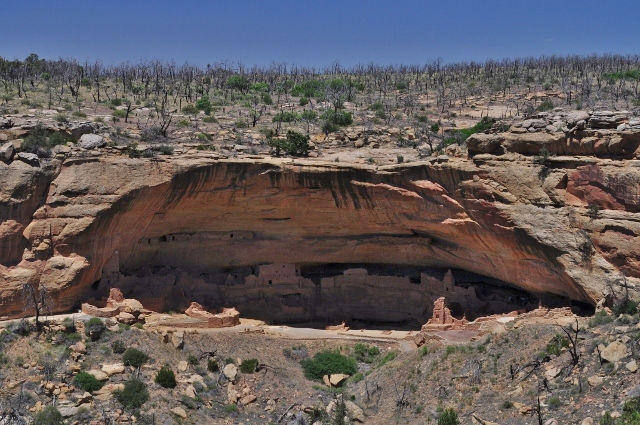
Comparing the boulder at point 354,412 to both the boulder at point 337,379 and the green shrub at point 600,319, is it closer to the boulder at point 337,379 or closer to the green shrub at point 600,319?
the boulder at point 337,379

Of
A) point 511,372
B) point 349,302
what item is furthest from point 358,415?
Result: point 349,302

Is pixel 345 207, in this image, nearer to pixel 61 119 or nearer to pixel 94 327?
pixel 94 327

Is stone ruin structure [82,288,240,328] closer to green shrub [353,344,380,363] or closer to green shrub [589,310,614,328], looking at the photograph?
green shrub [353,344,380,363]

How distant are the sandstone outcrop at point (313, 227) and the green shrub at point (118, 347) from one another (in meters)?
3.64

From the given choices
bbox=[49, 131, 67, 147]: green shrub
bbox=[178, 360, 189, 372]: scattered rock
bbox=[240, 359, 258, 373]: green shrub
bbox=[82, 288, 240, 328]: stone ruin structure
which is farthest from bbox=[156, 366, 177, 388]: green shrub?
bbox=[49, 131, 67, 147]: green shrub

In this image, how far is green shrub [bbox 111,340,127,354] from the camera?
25672 mm

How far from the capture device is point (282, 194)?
3072 centimetres

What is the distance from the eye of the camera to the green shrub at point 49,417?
850 inches

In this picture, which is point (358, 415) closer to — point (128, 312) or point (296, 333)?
point (296, 333)

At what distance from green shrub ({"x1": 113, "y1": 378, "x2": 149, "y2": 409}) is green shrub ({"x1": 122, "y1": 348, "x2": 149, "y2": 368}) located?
1.16 m

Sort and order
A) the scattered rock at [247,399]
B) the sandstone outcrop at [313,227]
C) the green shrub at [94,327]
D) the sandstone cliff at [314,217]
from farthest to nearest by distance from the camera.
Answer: the sandstone outcrop at [313,227] → the sandstone cliff at [314,217] → the green shrub at [94,327] → the scattered rock at [247,399]

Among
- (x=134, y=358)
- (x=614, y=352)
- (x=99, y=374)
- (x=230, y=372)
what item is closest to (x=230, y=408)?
(x=230, y=372)

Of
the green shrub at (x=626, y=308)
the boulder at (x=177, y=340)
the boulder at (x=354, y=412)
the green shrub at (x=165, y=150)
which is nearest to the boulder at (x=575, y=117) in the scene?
the green shrub at (x=626, y=308)

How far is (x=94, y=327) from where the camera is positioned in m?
26.4
